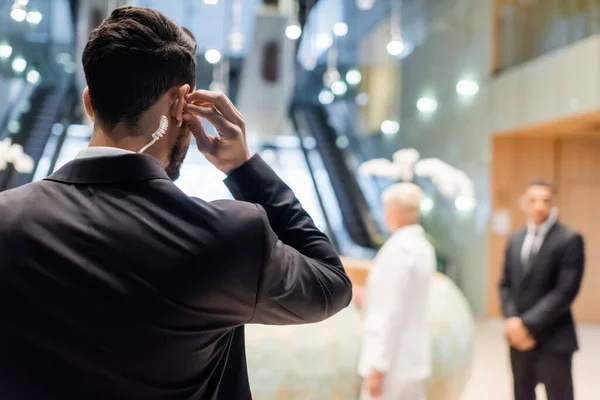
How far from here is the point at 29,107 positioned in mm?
11992

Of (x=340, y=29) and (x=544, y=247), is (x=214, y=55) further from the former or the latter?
(x=544, y=247)

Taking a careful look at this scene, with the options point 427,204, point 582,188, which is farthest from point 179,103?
point 427,204

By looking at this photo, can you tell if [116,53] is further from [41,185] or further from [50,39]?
[50,39]

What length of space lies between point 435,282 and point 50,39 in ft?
35.7

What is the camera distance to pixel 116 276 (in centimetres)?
86

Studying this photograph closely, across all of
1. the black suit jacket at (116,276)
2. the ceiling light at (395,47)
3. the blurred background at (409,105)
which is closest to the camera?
the black suit jacket at (116,276)

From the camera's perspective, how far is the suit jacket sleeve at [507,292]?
3871 mm

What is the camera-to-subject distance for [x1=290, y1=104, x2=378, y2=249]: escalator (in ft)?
37.2

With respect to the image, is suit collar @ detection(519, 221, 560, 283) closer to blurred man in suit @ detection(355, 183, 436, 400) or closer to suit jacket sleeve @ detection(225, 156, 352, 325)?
blurred man in suit @ detection(355, 183, 436, 400)

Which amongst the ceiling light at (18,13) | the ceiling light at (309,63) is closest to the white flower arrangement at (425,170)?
the ceiling light at (18,13)

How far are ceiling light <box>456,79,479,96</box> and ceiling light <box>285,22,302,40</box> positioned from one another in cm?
590

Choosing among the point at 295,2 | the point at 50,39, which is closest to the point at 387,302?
the point at 50,39

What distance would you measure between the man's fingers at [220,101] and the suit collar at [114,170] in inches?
5.2

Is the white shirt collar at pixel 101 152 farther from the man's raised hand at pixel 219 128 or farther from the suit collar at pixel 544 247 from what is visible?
the suit collar at pixel 544 247
